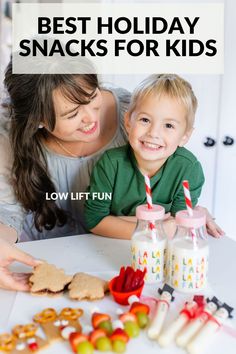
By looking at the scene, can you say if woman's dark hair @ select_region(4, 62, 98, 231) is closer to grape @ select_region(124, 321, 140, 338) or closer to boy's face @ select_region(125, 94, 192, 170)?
boy's face @ select_region(125, 94, 192, 170)

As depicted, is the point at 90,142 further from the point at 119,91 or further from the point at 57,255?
the point at 57,255

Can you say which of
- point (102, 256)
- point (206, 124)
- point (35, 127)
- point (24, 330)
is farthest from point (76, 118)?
point (206, 124)

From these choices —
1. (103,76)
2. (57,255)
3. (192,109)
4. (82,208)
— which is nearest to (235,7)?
(103,76)

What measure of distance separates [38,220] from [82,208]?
132 mm

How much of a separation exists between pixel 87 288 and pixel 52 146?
1.73 feet

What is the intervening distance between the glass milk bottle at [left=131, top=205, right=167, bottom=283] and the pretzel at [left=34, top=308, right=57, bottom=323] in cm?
19

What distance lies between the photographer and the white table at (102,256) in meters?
0.89

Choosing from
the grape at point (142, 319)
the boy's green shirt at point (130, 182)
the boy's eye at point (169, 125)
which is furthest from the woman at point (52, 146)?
the grape at point (142, 319)

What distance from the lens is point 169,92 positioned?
1073 millimetres

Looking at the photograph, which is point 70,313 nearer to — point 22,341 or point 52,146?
point 22,341

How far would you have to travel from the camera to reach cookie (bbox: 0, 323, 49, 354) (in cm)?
72

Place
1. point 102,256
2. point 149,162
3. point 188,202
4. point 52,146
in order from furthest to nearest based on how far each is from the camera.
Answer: point 52,146
point 149,162
point 102,256
point 188,202

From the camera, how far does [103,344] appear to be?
2.35 feet

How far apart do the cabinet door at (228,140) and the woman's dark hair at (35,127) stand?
71cm
